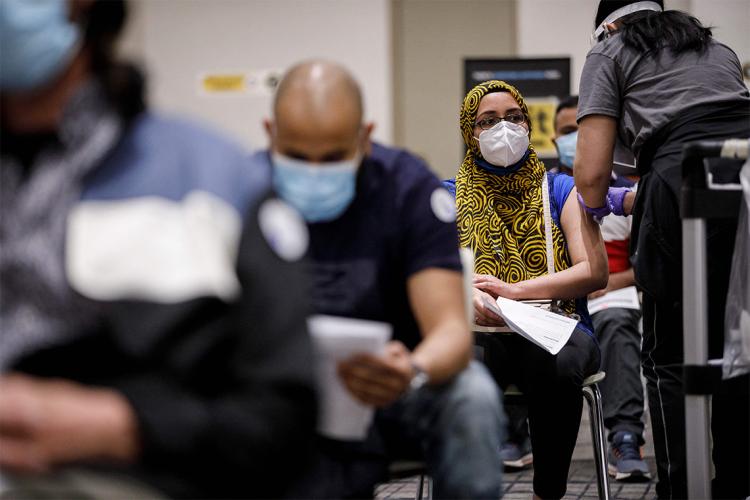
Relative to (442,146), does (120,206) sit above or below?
above

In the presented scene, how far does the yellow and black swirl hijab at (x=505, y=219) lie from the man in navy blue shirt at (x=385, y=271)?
1261mm

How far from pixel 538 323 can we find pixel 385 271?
108 cm

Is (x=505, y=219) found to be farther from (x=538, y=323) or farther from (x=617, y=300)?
(x=617, y=300)

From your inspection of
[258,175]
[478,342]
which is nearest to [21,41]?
[258,175]

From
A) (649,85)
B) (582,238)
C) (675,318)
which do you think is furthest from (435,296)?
(582,238)

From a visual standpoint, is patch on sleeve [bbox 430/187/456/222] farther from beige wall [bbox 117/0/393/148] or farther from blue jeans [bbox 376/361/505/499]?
beige wall [bbox 117/0/393/148]

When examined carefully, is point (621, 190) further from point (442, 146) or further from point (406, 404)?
point (442, 146)

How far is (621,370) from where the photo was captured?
4.26 metres

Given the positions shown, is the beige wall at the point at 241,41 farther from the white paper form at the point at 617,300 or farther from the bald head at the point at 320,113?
the bald head at the point at 320,113

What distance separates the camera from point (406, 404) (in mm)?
1962

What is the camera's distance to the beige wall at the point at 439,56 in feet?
24.9

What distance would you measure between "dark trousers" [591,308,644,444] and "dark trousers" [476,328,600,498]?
50.6 inches

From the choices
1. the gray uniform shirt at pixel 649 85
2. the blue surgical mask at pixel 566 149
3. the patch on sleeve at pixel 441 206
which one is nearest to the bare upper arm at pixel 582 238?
the gray uniform shirt at pixel 649 85

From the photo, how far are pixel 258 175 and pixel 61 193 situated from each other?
23 cm
